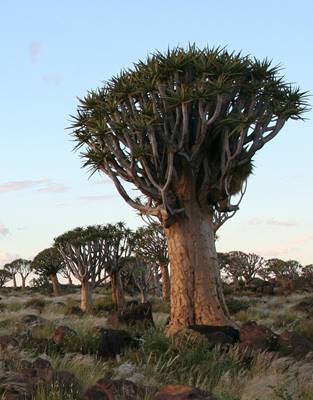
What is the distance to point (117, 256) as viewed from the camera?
2720cm

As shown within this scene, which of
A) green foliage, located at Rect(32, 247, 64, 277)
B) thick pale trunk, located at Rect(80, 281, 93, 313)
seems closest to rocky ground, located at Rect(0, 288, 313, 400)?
thick pale trunk, located at Rect(80, 281, 93, 313)

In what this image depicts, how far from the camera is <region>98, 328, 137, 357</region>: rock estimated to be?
27.8 ft

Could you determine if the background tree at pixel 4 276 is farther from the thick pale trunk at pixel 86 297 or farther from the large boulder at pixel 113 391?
the large boulder at pixel 113 391

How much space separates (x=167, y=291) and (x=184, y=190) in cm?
1885

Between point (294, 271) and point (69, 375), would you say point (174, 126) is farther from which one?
point (294, 271)

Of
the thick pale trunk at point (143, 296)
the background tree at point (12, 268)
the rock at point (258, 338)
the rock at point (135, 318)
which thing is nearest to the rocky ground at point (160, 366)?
the rock at point (258, 338)

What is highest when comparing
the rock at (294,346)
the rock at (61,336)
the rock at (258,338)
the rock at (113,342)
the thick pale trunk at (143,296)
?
the thick pale trunk at (143,296)

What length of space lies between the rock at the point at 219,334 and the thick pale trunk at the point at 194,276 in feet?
4.93

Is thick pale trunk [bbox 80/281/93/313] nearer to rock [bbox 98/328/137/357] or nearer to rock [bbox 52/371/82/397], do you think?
rock [bbox 98/328/137/357]

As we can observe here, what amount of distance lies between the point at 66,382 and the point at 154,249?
25.6 m

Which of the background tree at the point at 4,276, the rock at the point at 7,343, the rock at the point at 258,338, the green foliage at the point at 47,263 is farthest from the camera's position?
the background tree at the point at 4,276

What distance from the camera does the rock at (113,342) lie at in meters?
8.46

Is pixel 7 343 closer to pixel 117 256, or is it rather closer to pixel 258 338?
pixel 258 338


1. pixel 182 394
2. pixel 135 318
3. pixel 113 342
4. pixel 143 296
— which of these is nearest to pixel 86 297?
pixel 143 296
